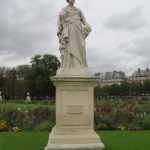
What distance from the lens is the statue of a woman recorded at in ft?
32.0

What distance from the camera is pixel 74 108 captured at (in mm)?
9438

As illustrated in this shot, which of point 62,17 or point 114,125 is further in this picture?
point 114,125

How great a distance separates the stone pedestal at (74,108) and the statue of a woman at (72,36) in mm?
524

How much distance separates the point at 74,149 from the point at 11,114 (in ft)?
32.8

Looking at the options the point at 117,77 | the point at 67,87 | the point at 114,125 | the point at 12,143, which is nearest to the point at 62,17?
the point at 67,87

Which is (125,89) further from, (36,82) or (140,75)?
(140,75)

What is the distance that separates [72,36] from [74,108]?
1989mm

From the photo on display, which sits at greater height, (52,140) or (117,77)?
(117,77)

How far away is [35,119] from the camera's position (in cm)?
1809

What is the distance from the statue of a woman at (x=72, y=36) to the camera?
9758 millimetres

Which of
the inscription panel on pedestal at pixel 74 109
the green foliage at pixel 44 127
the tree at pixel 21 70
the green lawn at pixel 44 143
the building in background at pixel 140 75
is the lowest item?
the green lawn at pixel 44 143

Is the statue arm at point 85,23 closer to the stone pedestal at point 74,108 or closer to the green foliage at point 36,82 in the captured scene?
the stone pedestal at point 74,108

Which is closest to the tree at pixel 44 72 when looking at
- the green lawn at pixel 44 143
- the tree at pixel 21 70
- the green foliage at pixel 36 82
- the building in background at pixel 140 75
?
the green foliage at pixel 36 82

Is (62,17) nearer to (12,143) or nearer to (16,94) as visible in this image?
(12,143)
